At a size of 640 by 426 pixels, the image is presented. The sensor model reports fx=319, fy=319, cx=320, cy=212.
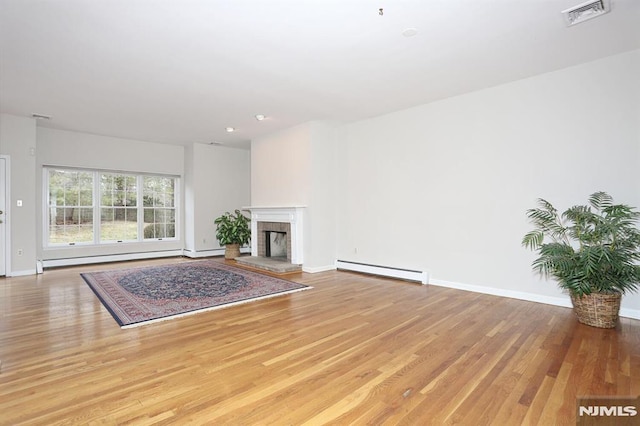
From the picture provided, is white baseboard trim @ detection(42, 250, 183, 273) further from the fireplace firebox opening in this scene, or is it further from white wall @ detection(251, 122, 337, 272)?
white wall @ detection(251, 122, 337, 272)

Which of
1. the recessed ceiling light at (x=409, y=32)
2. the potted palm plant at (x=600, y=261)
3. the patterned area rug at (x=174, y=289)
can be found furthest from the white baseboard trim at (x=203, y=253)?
the potted palm plant at (x=600, y=261)

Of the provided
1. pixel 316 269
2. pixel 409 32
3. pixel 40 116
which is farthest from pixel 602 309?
pixel 40 116

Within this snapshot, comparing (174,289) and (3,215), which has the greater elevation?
(3,215)

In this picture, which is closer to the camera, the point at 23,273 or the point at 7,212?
the point at 7,212

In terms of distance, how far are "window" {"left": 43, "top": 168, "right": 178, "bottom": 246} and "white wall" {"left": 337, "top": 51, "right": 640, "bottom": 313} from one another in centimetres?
483

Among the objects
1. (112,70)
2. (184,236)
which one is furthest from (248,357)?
(184,236)

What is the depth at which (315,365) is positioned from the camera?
2264 millimetres

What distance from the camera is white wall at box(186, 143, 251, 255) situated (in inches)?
299

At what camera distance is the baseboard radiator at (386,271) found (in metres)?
4.83

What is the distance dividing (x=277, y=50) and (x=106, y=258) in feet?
20.1

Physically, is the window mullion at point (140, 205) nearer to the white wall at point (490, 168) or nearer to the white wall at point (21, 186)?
the white wall at point (21, 186)

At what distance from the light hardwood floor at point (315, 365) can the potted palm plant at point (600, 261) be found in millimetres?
212

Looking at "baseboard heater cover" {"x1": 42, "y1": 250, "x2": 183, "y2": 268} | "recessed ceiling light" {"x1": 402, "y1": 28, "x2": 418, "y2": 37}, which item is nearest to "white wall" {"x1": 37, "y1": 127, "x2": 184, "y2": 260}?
"baseboard heater cover" {"x1": 42, "y1": 250, "x2": 183, "y2": 268}

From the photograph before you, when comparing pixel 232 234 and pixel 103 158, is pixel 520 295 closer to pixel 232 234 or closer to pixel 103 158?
pixel 232 234
